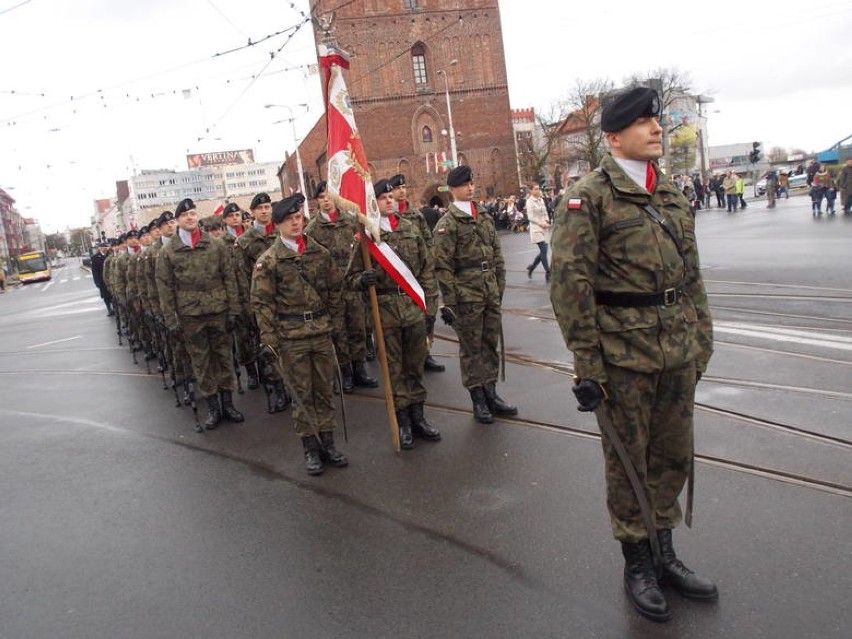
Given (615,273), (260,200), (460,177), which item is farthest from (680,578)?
(260,200)

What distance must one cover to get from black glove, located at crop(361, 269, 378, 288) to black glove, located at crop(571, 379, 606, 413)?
8.68ft

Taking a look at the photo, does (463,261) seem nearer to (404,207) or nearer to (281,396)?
(404,207)

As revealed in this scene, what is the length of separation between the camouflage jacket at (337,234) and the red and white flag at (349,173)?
7.27 feet

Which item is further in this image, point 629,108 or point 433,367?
point 433,367

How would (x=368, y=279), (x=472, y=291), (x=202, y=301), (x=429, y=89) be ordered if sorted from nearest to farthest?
(x=368, y=279), (x=472, y=291), (x=202, y=301), (x=429, y=89)

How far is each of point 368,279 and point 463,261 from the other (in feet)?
3.67

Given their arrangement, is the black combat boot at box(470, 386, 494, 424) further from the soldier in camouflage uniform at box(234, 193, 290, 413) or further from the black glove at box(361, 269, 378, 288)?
the soldier in camouflage uniform at box(234, 193, 290, 413)

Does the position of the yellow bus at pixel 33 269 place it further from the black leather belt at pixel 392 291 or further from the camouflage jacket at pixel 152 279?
the black leather belt at pixel 392 291

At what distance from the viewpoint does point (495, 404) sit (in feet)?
20.6

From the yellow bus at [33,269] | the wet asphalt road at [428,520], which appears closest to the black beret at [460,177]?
the wet asphalt road at [428,520]

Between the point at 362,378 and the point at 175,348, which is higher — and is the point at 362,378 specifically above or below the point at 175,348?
below

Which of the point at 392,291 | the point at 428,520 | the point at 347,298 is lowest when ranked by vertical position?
the point at 428,520

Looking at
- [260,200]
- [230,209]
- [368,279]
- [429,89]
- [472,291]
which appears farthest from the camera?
[429,89]

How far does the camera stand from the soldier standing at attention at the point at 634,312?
10.3ft
